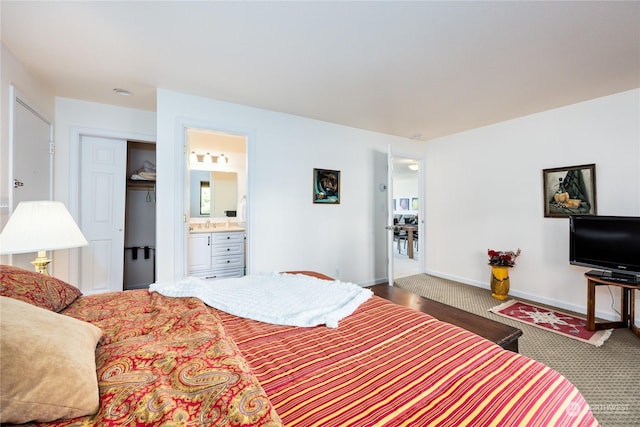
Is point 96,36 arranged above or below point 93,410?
above

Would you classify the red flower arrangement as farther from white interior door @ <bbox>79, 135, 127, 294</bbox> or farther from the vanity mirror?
white interior door @ <bbox>79, 135, 127, 294</bbox>

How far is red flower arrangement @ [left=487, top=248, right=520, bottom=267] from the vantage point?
11.7 feet

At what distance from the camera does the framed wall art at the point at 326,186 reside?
379 centimetres

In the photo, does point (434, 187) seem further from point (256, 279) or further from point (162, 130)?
point (162, 130)

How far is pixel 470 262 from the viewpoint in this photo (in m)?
4.24

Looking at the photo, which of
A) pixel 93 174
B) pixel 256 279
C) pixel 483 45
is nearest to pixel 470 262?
pixel 483 45

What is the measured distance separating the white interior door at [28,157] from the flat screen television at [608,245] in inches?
209

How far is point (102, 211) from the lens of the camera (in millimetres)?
3336

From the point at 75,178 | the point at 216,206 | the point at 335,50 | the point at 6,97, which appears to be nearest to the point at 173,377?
the point at 335,50

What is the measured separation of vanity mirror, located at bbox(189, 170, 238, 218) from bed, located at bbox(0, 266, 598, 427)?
140 inches

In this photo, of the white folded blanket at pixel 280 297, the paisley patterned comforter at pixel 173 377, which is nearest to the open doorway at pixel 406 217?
the white folded blanket at pixel 280 297

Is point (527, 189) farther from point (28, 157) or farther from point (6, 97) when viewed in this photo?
point (28, 157)

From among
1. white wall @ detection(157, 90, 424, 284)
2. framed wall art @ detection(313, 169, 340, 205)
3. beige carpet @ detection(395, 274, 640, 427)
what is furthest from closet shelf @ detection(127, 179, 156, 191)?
beige carpet @ detection(395, 274, 640, 427)

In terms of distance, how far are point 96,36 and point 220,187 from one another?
3181 mm
